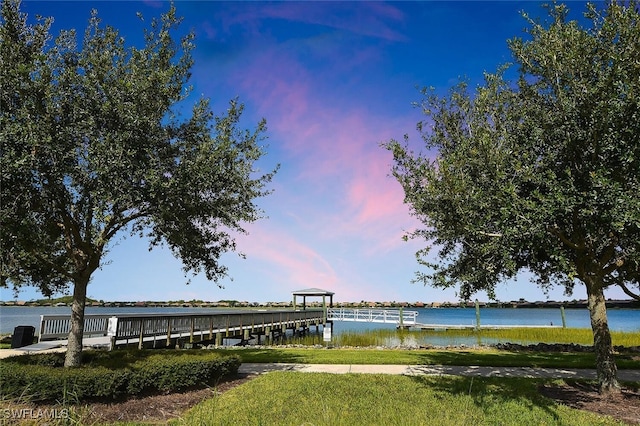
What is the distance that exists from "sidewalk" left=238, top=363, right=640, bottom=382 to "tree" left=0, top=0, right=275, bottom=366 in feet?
18.0

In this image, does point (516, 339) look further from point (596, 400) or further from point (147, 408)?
point (147, 408)

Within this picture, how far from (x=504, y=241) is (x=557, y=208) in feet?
4.94

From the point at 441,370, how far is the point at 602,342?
16.6ft

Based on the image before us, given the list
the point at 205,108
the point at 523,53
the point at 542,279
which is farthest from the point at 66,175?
the point at 542,279

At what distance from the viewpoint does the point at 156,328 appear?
774 inches

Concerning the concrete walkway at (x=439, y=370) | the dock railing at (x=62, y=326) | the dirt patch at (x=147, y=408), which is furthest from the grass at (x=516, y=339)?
the dirt patch at (x=147, y=408)

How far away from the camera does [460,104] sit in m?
11.7

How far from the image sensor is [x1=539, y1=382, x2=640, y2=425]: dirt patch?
27.8 feet

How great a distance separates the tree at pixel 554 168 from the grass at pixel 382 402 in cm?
247

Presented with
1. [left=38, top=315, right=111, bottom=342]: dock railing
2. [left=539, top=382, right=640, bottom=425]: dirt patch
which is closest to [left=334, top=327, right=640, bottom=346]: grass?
[left=38, top=315, right=111, bottom=342]: dock railing

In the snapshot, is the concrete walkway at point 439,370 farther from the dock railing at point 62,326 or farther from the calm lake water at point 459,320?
the calm lake water at point 459,320

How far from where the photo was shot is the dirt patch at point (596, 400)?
8461mm

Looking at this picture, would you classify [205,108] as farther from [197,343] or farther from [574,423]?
[197,343]

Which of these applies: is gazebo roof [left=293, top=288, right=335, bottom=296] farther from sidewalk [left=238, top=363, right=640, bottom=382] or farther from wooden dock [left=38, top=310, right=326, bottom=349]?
sidewalk [left=238, top=363, right=640, bottom=382]
